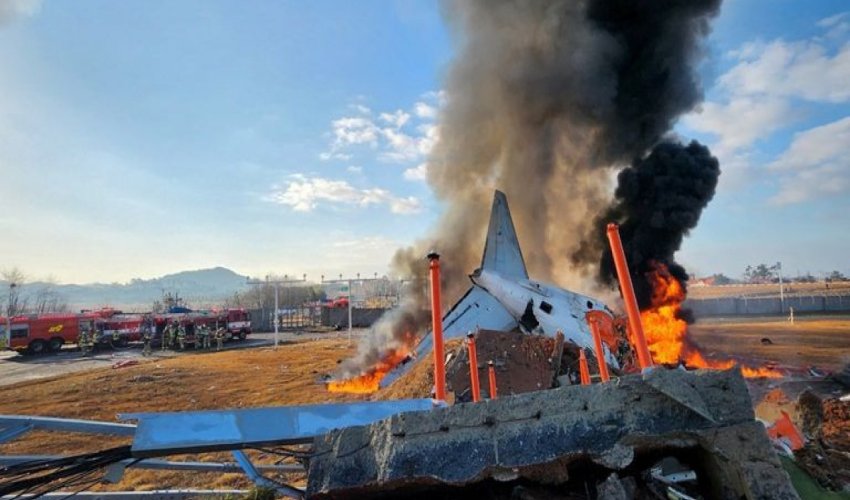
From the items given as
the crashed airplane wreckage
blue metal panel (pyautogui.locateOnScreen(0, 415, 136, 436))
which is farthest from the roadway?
the crashed airplane wreckage

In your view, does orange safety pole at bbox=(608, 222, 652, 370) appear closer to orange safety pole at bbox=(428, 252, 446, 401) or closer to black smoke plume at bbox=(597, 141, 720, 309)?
orange safety pole at bbox=(428, 252, 446, 401)

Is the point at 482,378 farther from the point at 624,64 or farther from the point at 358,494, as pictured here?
the point at 624,64

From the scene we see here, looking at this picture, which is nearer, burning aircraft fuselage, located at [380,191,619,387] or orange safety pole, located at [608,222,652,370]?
orange safety pole, located at [608,222,652,370]

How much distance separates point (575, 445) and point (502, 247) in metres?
14.7

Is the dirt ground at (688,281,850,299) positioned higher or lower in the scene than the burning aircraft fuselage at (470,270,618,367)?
lower

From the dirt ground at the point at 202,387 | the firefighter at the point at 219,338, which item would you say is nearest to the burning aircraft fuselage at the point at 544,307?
the dirt ground at the point at 202,387

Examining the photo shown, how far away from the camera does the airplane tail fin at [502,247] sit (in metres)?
16.5

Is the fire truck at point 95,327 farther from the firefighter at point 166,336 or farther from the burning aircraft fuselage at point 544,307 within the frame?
the burning aircraft fuselage at point 544,307

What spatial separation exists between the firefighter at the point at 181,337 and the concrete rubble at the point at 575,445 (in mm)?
34881

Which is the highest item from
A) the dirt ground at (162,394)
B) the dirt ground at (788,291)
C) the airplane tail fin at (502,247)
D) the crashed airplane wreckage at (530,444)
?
the airplane tail fin at (502,247)

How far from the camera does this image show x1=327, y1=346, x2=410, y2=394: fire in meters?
14.4

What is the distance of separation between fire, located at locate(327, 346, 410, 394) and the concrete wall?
113ft

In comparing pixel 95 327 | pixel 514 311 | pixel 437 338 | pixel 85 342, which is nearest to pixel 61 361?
pixel 85 342

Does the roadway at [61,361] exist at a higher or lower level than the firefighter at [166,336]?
lower
